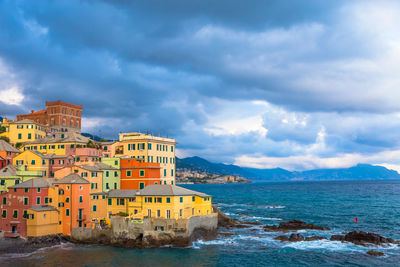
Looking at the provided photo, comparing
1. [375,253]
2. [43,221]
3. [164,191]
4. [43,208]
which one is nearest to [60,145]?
[43,208]

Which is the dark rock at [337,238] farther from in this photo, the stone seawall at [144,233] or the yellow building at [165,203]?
the yellow building at [165,203]

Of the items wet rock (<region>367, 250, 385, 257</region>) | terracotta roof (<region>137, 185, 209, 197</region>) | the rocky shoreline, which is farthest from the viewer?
terracotta roof (<region>137, 185, 209, 197</region>)

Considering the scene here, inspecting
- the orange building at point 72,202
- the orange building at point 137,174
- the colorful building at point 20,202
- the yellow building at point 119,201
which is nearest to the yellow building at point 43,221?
the orange building at point 72,202

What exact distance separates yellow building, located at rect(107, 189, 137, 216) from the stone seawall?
19.2ft

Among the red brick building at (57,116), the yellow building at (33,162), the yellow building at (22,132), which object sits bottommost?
the yellow building at (33,162)

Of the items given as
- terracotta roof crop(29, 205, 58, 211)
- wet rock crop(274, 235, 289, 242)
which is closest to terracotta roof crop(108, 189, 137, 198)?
terracotta roof crop(29, 205, 58, 211)

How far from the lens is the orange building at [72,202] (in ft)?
242

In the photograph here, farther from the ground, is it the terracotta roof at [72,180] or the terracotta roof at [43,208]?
the terracotta roof at [72,180]

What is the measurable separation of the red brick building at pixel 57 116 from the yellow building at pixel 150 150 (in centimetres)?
5485

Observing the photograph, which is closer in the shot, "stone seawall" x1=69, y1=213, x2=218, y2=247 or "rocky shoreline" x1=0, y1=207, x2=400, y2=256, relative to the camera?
"rocky shoreline" x1=0, y1=207, x2=400, y2=256

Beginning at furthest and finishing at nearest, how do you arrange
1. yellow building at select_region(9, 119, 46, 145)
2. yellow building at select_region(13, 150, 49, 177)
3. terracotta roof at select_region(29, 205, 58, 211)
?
yellow building at select_region(9, 119, 46, 145), yellow building at select_region(13, 150, 49, 177), terracotta roof at select_region(29, 205, 58, 211)

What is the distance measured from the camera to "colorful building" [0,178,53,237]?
72.6 metres

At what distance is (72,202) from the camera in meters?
73.8

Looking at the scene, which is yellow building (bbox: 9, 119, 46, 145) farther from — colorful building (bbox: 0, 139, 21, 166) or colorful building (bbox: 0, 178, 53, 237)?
colorful building (bbox: 0, 178, 53, 237)
